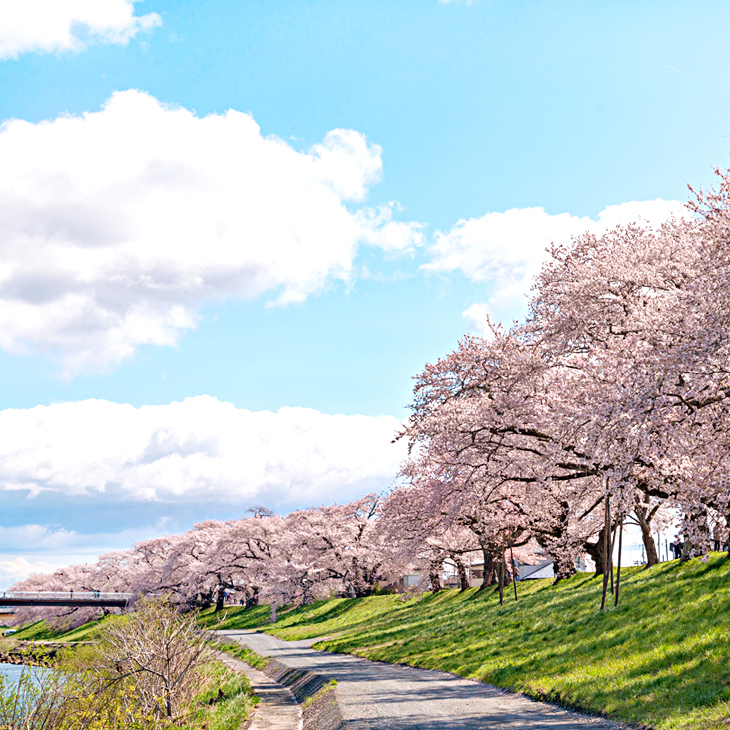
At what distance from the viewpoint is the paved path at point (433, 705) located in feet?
46.0

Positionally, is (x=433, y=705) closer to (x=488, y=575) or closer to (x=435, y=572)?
(x=488, y=575)

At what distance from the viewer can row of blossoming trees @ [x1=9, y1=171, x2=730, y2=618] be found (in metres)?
15.5

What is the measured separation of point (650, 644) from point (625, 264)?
42.1 feet

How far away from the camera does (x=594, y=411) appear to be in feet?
54.7

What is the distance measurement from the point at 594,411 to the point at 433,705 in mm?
8280

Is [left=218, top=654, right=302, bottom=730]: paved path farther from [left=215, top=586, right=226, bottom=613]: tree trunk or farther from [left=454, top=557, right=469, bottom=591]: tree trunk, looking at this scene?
[left=215, top=586, right=226, bottom=613]: tree trunk

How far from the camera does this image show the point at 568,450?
860 inches

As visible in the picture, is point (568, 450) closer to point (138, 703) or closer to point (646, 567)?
point (646, 567)

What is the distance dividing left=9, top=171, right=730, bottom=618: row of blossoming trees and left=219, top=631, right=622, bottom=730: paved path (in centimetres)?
559

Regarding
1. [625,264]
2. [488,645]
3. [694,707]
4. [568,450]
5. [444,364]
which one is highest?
[625,264]

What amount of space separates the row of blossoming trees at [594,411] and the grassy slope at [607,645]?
1717 millimetres

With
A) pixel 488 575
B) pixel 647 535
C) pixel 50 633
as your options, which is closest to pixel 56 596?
pixel 50 633

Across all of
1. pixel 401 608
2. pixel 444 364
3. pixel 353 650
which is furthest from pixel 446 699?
pixel 401 608

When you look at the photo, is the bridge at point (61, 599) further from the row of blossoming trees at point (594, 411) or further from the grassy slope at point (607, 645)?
the grassy slope at point (607, 645)
